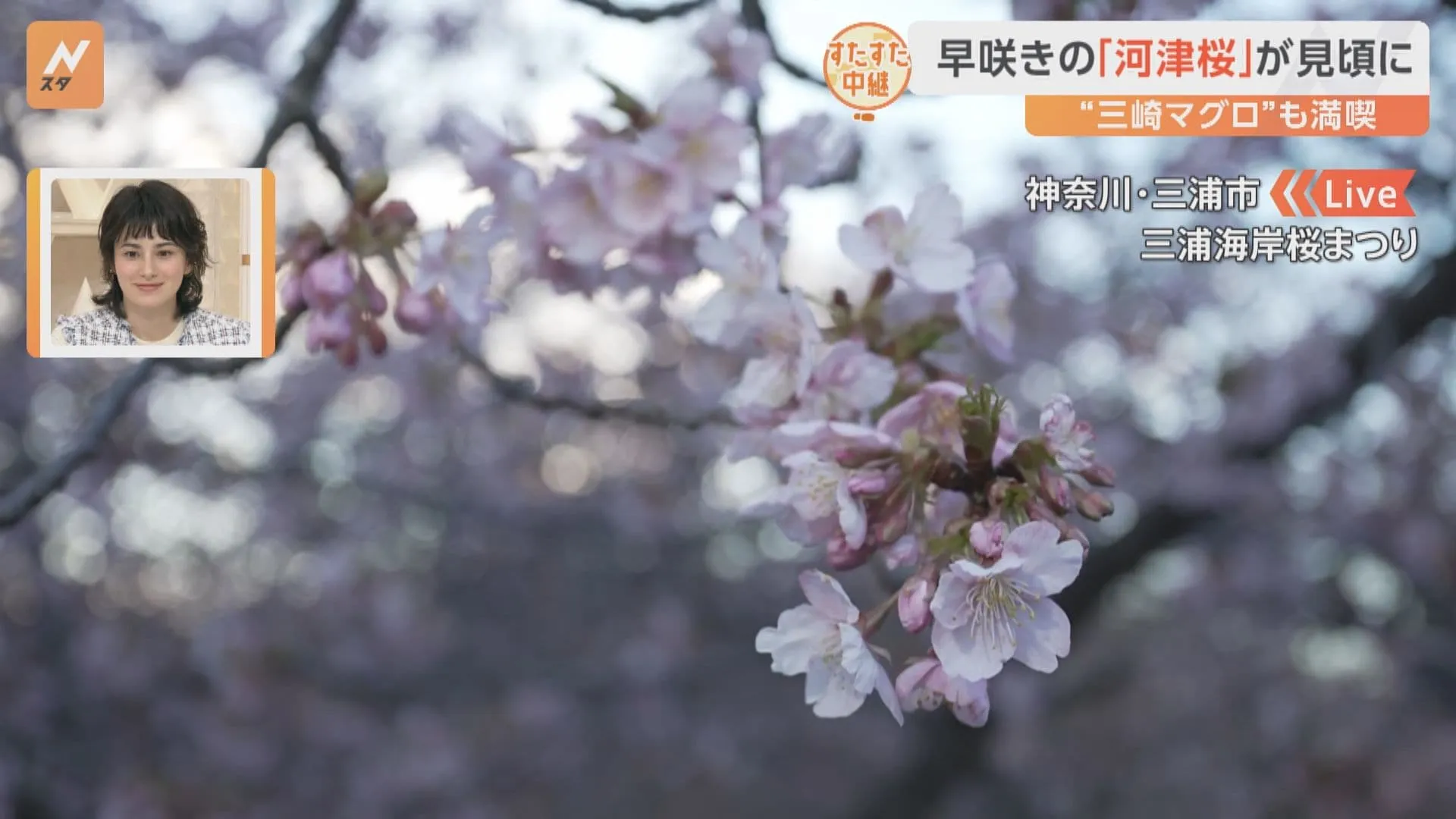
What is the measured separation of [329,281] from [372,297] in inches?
1.5

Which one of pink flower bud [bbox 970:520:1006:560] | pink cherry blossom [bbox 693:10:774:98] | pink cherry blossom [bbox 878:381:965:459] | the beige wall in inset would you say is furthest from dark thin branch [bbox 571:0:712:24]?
pink flower bud [bbox 970:520:1006:560]

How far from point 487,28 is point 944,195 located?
2062 millimetres

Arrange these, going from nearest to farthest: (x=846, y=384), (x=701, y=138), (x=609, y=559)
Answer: (x=846, y=384), (x=701, y=138), (x=609, y=559)

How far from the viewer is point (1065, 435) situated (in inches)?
25.7

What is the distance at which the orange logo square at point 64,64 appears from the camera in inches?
42.4

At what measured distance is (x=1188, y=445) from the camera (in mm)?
2557

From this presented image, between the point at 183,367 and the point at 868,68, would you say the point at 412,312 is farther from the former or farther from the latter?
the point at 868,68

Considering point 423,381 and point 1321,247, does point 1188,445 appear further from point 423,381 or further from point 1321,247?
point 423,381

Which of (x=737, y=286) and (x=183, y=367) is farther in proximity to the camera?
(x=183, y=367)

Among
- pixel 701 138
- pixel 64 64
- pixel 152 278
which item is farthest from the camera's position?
pixel 64 64

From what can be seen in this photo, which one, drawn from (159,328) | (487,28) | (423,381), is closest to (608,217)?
(159,328)

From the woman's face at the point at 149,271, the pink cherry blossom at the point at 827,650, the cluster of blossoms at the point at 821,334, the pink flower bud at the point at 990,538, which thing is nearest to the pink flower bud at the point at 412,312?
the cluster of blossoms at the point at 821,334
